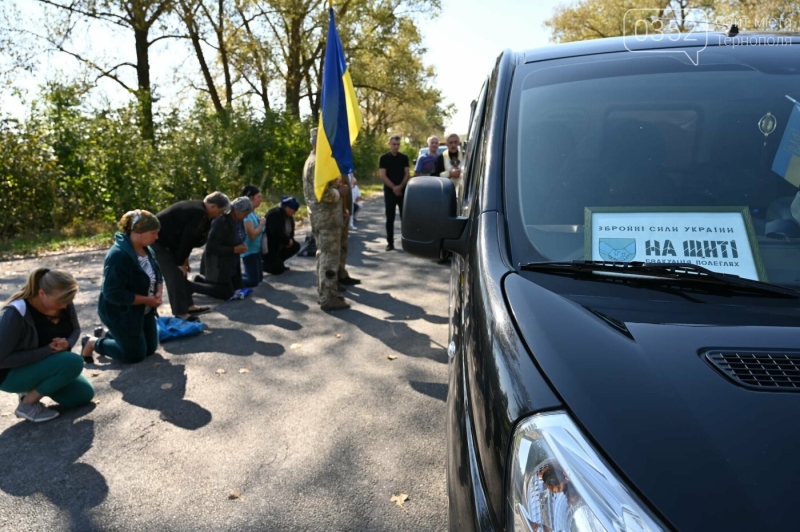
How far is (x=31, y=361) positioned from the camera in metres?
4.30

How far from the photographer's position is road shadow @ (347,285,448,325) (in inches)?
263

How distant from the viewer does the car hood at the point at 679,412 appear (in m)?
1.10

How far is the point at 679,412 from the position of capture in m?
1.25

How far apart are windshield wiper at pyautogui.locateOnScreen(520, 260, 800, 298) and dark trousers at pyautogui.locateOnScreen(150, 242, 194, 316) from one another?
18.8 feet

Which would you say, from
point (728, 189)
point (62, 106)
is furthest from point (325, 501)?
point (62, 106)

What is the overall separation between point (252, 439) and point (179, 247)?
3694 millimetres

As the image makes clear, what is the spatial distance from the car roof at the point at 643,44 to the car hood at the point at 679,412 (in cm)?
156

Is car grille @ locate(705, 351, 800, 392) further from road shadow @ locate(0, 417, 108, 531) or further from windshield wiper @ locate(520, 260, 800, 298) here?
road shadow @ locate(0, 417, 108, 531)

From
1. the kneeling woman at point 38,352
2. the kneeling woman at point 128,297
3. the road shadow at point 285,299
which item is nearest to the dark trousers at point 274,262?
the road shadow at point 285,299

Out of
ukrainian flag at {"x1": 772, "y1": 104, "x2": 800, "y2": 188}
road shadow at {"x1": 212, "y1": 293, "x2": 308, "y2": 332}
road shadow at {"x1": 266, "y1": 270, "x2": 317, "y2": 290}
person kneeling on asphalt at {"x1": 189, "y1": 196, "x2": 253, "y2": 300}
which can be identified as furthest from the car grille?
road shadow at {"x1": 266, "y1": 270, "x2": 317, "y2": 290}

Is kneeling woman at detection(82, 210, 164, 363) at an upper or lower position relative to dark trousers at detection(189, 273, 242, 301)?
upper

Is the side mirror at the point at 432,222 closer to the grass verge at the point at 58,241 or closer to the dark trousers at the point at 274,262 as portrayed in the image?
the dark trousers at the point at 274,262

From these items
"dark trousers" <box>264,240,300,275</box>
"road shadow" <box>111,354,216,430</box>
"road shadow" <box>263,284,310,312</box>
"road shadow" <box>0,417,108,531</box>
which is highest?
"dark trousers" <box>264,240,300,275</box>

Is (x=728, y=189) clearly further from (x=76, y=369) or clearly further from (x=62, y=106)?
(x=62, y=106)
